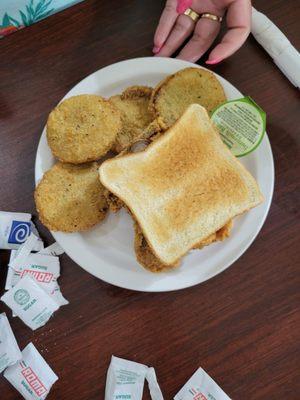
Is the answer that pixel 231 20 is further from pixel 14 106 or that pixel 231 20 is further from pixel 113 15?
pixel 14 106

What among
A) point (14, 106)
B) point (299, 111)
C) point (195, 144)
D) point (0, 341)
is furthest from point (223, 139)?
point (0, 341)

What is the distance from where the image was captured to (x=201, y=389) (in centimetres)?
109

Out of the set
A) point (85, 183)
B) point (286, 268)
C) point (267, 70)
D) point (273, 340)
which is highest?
point (267, 70)

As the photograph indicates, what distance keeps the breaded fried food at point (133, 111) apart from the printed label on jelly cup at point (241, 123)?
7.9 inches

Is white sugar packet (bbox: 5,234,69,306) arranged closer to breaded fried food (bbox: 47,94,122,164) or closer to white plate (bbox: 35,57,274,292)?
white plate (bbox: 35,57,274,292)

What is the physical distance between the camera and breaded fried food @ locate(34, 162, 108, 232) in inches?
43.7

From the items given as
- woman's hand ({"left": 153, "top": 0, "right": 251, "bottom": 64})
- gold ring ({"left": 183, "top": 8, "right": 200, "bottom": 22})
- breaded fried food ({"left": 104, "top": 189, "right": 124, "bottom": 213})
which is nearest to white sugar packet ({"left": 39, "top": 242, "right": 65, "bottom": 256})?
breaded fried food ({"left": 104, "top": 189, "right": 124, "bottom": 213})

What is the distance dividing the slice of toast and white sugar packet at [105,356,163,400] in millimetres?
290

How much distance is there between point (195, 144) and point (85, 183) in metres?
0.31

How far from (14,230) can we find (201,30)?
76 cm

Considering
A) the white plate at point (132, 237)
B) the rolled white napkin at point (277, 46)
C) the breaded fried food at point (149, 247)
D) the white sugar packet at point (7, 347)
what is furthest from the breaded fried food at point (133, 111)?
the white sugar packet at point (7, 347)

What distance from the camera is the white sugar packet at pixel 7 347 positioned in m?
1.10

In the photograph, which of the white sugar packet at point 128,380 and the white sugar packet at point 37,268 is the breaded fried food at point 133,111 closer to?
the white sugar packet at point 37,268

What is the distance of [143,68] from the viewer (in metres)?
1.20
